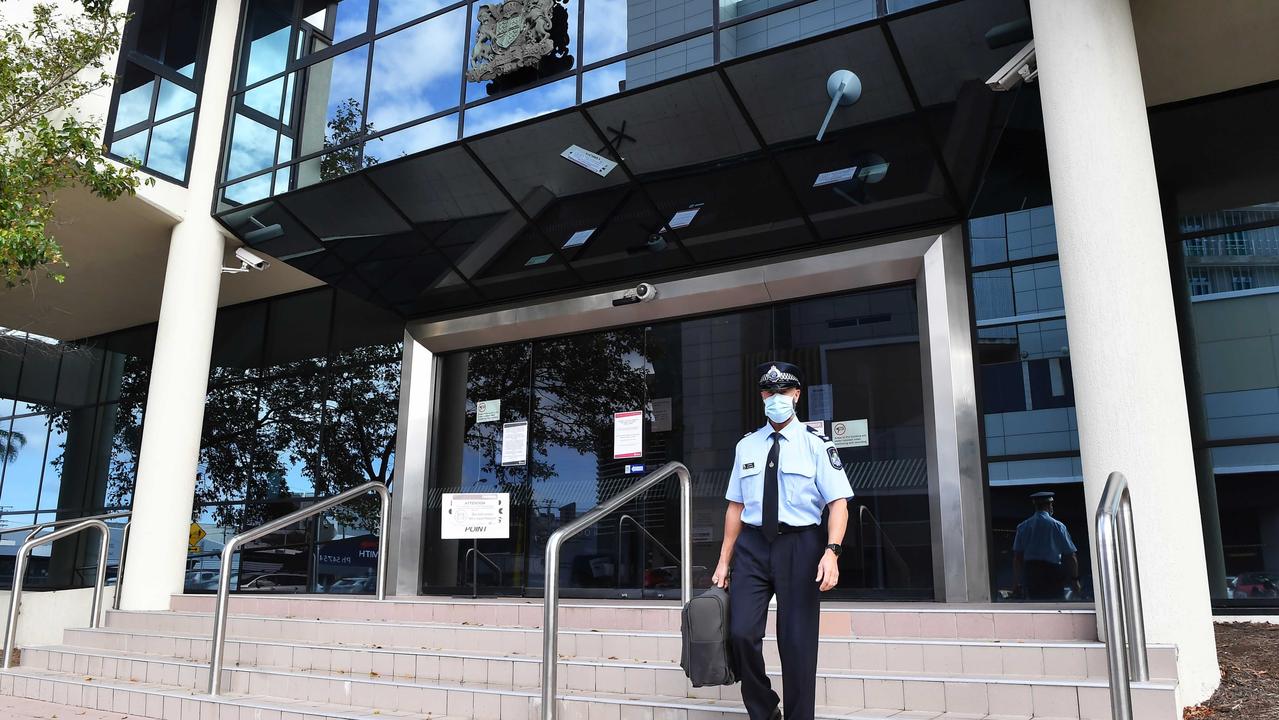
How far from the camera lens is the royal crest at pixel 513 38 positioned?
27.4 feet

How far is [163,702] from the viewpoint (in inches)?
242

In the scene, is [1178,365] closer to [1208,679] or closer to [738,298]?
[1208,679]

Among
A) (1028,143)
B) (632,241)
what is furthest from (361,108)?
(1028,143)

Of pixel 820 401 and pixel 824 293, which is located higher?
pixel 824 293

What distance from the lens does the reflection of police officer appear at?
23.1ft

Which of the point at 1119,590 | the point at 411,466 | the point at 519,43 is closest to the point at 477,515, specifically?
the point at 411,466

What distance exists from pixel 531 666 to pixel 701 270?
449 cm

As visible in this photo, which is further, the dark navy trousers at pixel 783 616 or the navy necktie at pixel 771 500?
the navy necktie at pixel 771 500

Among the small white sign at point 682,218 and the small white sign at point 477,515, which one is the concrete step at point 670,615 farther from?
the small white sign at point 682,218

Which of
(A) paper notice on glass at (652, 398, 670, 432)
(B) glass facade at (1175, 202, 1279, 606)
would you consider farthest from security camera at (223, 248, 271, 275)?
(B) glass facade at (1175, 202, 1279, 606)

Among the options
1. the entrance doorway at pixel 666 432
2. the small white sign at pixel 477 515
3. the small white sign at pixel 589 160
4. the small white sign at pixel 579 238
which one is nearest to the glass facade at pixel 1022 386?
the entrance doorway at pixel 666 432

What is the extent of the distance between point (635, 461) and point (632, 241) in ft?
6.84

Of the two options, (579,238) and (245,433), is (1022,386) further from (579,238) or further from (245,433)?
(245,433)

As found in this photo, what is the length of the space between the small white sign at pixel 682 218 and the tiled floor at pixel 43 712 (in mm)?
5641
